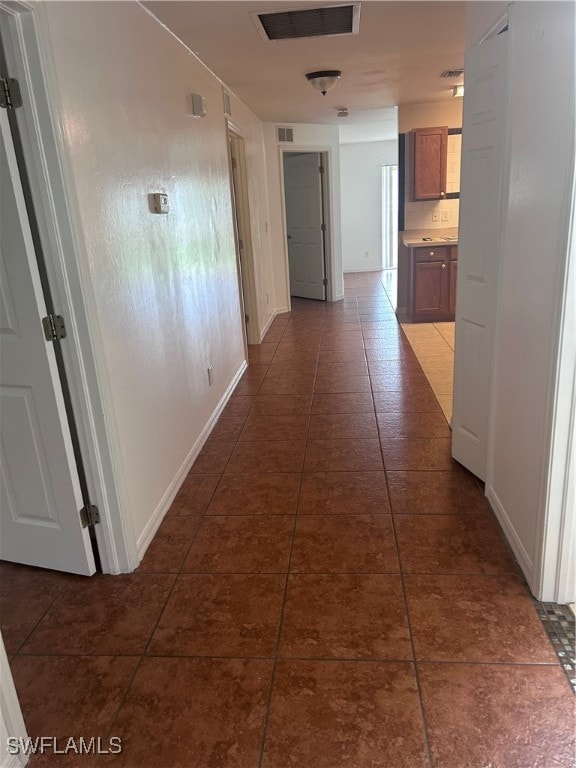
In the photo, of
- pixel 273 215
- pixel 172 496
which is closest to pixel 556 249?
pixel 172 496

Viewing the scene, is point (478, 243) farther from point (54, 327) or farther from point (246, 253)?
point (246, 253)

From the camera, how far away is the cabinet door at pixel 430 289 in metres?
6.19

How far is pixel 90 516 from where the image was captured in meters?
2.25

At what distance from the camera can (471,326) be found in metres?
2.76

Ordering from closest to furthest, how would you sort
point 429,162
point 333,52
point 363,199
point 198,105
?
point 198,105 < point 333,52 < point 429,162 < point 363,199

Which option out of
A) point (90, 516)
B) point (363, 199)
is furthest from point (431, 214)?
point (90, 516)

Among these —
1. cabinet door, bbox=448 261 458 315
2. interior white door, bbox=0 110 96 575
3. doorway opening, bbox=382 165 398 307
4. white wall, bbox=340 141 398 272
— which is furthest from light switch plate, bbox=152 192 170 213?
white wall, bbox=340 141 398 272

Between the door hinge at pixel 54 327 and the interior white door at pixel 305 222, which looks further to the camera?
the interior white door at pixel 305 222

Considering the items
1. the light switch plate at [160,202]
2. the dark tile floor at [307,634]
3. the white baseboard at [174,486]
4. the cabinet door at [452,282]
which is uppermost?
the light switch plate at [160,202]

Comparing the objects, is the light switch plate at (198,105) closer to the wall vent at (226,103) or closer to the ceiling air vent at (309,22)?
the ceiling air vent at (309,22)

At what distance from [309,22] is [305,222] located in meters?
4.93

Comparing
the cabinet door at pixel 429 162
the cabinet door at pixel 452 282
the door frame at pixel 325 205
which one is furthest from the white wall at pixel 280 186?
the cabinet door at pixel 452 282

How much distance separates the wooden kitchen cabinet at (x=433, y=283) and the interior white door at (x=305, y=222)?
6.70 ft

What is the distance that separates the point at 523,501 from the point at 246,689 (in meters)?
1.24
